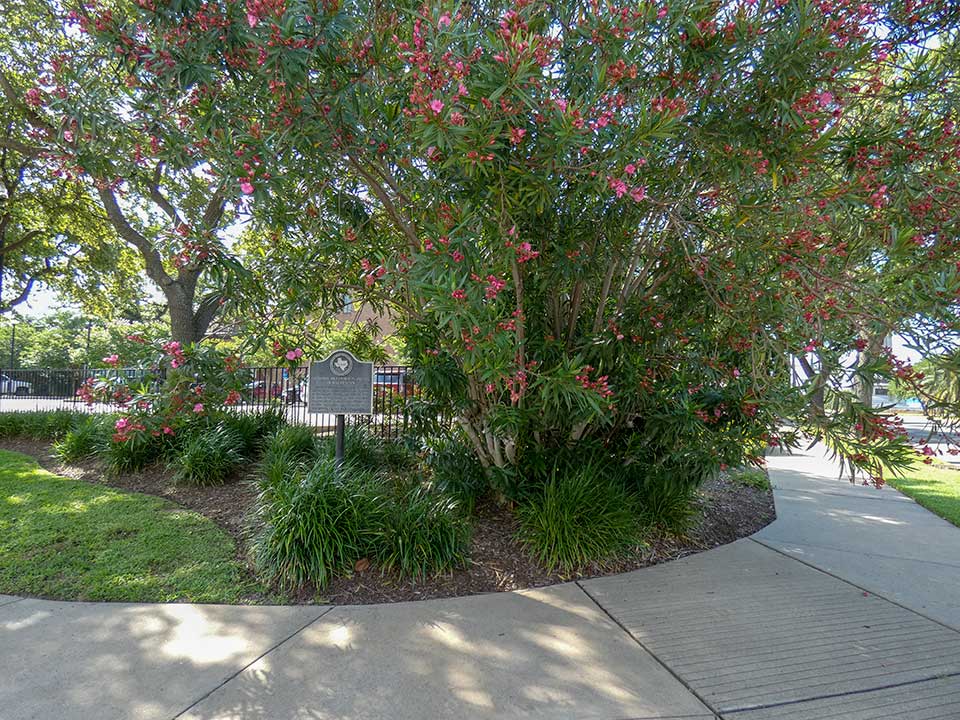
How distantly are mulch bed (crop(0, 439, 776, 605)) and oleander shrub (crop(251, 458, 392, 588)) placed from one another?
0.45 feet

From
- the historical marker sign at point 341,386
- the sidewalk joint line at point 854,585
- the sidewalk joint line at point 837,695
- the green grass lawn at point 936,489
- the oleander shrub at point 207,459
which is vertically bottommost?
the sidewalk joint line at point 837,695

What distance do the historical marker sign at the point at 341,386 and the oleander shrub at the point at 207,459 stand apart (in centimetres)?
228

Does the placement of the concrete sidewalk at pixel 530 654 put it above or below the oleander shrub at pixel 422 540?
below

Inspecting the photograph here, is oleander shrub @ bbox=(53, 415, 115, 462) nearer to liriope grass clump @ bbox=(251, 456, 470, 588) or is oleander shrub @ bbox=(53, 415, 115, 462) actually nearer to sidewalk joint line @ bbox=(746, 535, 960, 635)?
liriope grass clump @ bbox=(251, 456, 470, 588)

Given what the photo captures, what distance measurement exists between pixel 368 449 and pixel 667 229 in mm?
4434

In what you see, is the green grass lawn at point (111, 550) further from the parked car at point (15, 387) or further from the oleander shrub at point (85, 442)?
the parked car at point (15, 387)

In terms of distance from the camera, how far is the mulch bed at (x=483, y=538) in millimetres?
4281

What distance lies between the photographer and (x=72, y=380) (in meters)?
16.0

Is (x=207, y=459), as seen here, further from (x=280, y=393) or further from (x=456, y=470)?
(x=456, y=470)

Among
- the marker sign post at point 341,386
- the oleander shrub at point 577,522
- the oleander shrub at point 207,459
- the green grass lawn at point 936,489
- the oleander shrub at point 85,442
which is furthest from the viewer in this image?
the oleander shrub at point 85,442

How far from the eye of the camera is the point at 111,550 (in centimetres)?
489

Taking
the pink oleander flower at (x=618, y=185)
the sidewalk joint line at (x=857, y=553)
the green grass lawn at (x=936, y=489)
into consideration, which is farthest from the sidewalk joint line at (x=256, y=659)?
the green grass lawn at (x=936, y=489)

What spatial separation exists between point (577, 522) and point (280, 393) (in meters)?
6.94

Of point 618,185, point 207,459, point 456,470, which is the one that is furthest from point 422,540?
point 207,459
